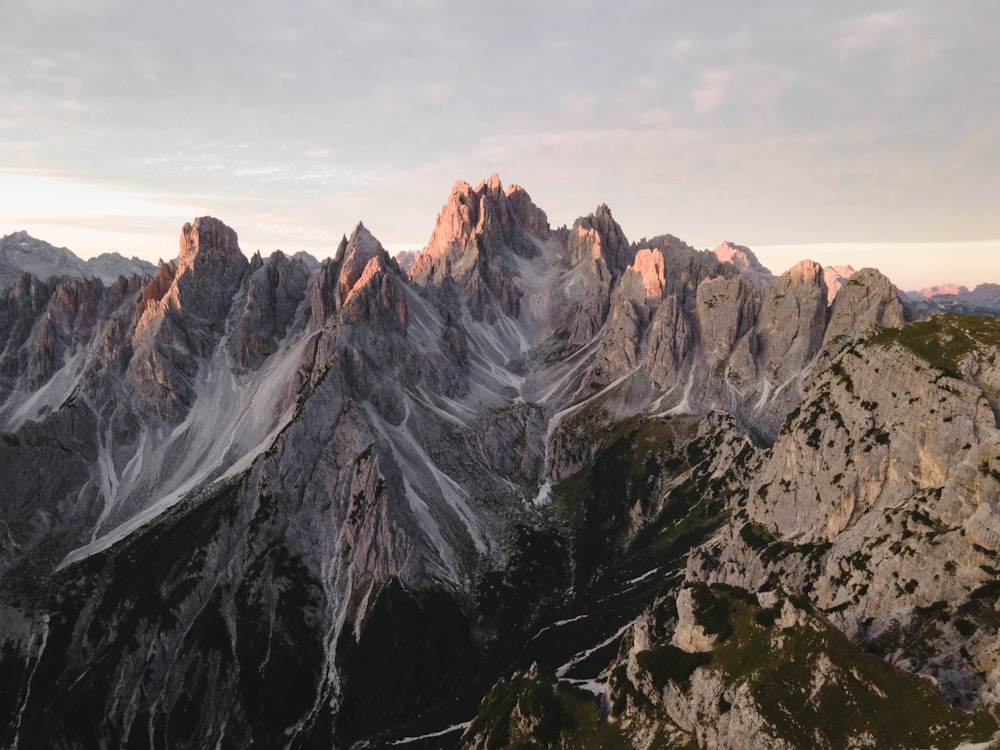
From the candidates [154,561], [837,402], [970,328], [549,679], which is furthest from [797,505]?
[154,561]

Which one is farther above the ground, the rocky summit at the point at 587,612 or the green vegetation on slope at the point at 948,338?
the green vegetation on slope at the point at 948,338

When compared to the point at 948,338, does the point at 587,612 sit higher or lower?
lower

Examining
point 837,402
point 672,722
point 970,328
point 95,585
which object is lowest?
point 95,585

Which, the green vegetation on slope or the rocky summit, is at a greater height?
the green vegetation on slope

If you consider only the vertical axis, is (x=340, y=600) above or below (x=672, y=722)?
below

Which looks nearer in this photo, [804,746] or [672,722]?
[804,746]

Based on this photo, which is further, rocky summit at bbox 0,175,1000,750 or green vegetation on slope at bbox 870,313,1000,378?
green vegetation on slope at bbox 870,313,1000,378

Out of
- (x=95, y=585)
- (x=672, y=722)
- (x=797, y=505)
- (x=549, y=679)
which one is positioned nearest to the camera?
(x=672, y=722)

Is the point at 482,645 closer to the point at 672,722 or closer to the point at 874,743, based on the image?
the point at 672,722

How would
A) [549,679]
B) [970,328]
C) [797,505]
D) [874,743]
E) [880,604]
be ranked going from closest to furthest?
[874,743] < [880,604] < [549,679] < [970,328] < [797,505]

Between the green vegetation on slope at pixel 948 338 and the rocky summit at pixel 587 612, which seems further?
the green vegetation on slope at pixel 948 338

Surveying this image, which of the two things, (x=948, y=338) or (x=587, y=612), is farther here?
(x=587, y=612)
